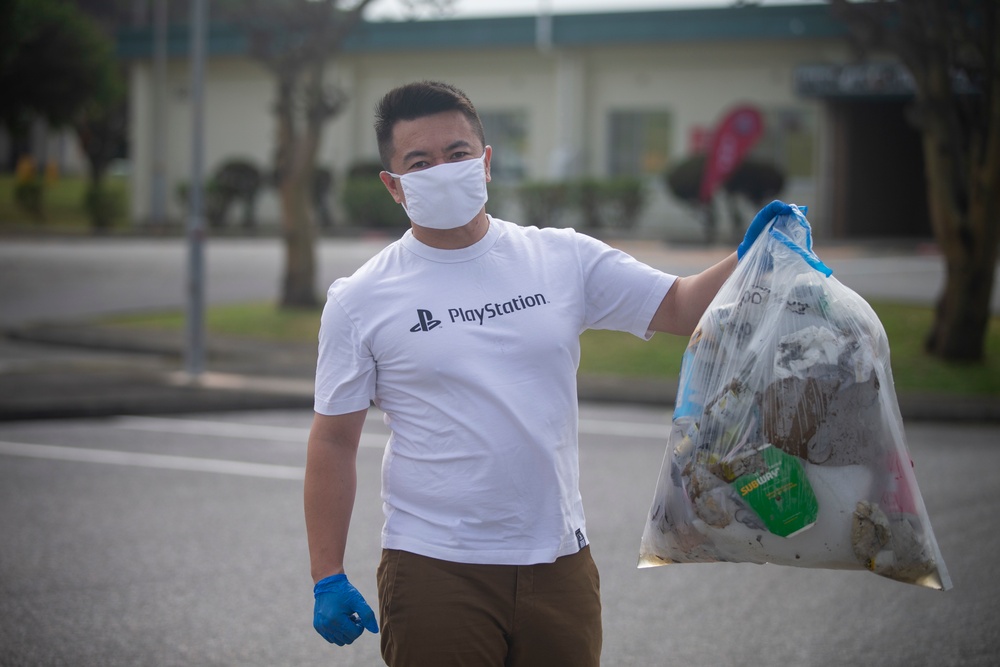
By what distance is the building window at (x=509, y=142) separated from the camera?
35.0 m

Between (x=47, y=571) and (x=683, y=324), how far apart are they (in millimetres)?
4053

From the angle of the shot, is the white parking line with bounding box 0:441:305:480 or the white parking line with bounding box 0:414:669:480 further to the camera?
the white parking line with bounding box 0:414:669:480

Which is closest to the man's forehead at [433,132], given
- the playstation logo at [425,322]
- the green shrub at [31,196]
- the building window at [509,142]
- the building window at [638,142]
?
the playstation logo at [425,322]

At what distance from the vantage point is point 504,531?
2859 mm

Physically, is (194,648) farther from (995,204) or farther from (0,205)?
(0,205)

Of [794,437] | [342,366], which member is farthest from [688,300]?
[342,366]

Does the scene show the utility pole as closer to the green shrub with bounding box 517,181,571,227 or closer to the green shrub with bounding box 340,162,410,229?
the green shrub with bounding box 517,181,571,227

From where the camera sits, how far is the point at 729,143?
28438 millimetres

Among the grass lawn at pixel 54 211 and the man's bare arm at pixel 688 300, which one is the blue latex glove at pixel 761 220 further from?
the grass lawn at pixel 54 211

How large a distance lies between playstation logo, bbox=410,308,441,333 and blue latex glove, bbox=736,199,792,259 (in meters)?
0.71

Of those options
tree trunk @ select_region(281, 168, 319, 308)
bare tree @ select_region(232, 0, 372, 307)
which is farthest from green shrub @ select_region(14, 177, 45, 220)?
tree trunk @ select_region(281, 168, 319, 308)

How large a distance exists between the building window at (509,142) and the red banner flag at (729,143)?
24.5 ft

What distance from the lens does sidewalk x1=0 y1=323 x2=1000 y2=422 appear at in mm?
10445

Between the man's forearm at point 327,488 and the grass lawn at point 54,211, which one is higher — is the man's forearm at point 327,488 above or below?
below
